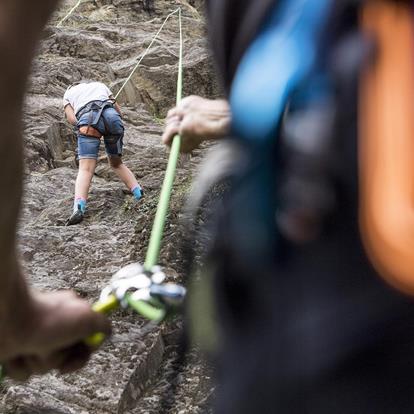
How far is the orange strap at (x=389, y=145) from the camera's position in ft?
2.42

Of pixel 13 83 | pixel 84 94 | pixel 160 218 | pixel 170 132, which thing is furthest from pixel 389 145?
pixel 84 94

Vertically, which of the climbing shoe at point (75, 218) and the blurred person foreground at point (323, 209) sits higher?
the blurred person foreground at point (323, 209)

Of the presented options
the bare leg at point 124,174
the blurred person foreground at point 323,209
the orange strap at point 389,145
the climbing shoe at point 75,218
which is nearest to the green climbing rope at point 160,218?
the blurred person foreground at point 323,209

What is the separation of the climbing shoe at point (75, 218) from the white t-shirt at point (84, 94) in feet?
3.42

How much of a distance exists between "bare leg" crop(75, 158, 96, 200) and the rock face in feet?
0.58

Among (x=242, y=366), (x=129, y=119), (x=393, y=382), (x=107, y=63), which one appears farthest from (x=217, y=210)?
(x=107, y=63)

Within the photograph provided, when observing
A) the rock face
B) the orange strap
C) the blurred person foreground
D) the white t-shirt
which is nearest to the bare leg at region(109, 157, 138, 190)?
the rock face

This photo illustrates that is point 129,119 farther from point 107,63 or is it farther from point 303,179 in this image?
point 303,179

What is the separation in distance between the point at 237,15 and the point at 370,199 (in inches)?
11.5

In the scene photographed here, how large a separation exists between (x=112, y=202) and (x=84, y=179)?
0.31 meters

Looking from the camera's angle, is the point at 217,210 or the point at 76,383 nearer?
the point at 217,210

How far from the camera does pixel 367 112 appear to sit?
30.5 inches

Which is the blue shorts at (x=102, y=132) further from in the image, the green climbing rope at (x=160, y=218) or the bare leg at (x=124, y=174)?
the green climbing rope at (x=160, y=218)

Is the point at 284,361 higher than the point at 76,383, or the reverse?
the point at 284,361
